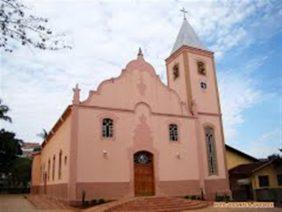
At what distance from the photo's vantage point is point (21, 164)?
48.0 m

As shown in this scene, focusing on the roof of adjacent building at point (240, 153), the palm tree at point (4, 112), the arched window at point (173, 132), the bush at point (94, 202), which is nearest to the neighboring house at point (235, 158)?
the roof of adjacent building at point (240, 153)

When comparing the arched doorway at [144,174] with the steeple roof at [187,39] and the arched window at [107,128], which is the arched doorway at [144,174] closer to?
the arched window at [107,128]

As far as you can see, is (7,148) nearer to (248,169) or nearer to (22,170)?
(22,170)

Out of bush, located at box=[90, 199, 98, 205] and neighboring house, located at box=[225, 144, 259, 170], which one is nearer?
bush, located at box=[90, 199, 98, 205]

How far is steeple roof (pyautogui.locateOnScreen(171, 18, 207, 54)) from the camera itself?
2672cm

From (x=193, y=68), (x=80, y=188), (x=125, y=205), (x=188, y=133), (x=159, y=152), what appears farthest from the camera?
(x=193, y=68)

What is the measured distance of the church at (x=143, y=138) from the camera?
1939 centimetres

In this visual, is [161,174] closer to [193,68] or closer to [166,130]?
[166,130]

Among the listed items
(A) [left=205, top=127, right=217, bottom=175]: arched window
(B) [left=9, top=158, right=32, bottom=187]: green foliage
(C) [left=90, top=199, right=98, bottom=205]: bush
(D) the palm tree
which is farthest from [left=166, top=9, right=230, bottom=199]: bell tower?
(B) [left=9, top=158, right=32, bottom=187]: green foliage

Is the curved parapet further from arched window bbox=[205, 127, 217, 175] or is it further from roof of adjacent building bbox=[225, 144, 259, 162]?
roof of adjacent building bbox=[225, 144, 259, 162]

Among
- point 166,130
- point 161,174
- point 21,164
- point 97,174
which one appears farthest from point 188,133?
point 21,164

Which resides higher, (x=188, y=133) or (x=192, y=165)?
(x=188, y=133)

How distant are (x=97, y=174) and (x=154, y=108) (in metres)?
6.23

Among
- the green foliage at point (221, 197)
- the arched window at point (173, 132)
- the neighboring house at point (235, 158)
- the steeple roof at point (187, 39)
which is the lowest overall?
the green foliage at point (221, 197)
